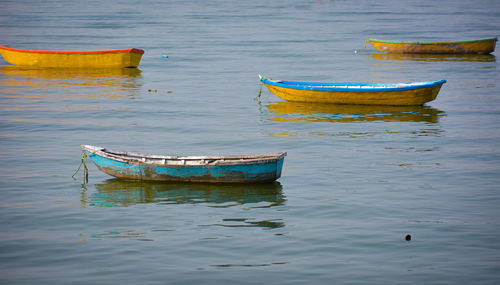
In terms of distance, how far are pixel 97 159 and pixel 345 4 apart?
9416 cm

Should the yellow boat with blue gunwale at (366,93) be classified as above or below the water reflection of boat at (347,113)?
above

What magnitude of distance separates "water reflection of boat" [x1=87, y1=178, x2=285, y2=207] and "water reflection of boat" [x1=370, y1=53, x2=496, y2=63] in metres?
29.3

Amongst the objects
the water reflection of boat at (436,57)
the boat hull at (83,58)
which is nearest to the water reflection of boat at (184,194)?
the boat hull at (83,58)

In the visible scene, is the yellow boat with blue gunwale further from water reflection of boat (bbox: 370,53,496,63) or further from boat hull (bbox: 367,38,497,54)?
boat hull (bbox: 367,38,497,54)

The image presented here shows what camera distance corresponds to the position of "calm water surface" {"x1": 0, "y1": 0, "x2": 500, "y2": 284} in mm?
12133

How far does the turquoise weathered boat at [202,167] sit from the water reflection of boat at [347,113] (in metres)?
9.48

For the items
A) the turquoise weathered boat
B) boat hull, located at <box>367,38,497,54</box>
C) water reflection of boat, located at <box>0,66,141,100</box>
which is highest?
boat hull, located at <box>367,38,497,54</box>

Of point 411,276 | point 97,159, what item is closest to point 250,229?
point 411,276

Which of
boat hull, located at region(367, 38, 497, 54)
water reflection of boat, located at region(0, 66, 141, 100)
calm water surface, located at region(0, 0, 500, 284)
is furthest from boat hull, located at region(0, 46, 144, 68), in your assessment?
boat hull, located at region(367, 38, 497, 54)

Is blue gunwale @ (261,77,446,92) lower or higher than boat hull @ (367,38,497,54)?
lower

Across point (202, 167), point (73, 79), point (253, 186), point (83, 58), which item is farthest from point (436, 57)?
point (202, 167)

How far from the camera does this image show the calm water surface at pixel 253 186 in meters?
12.1

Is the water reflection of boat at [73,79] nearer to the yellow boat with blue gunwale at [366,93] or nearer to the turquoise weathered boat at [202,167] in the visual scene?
the yellow boat with blue gunwale at [366,93]

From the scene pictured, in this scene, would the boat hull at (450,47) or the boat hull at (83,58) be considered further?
the boat hull at (450,47)
